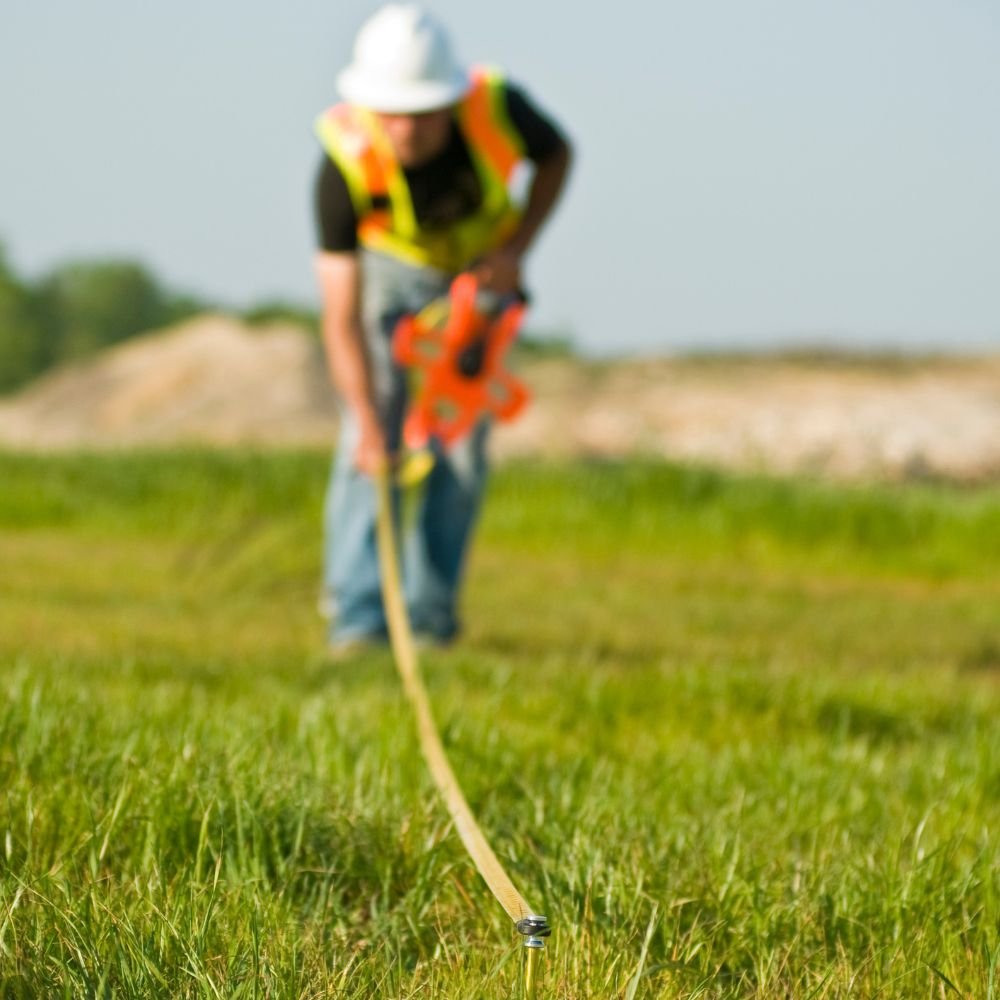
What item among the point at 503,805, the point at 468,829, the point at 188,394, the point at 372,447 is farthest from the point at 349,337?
the point at 188,394

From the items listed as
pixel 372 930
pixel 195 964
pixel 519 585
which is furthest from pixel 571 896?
pixel 519 585

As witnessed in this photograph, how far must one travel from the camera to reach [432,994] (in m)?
1.60

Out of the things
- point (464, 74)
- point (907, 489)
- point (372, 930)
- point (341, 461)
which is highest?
point (464, 74)

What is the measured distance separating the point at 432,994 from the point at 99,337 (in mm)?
18413

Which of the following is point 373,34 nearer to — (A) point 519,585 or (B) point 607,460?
(A) point 519,585

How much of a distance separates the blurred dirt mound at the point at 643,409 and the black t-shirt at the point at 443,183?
4872 millimetres

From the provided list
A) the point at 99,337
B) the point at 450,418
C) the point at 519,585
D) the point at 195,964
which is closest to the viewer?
the point at 195,964

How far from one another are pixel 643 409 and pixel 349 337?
6396 millimetres

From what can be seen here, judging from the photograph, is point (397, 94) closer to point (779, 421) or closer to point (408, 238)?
point (408, 238)

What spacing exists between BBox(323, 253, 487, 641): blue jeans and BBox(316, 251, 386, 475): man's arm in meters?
0.25

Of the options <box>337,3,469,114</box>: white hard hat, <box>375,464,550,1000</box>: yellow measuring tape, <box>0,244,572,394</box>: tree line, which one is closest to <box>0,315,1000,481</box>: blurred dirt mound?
<box>0,244,572,394</box>: tree line

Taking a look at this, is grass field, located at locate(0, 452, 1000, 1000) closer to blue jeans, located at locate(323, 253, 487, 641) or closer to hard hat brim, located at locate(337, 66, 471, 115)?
blue jeans, located at locate(323, 253, 487, 641)

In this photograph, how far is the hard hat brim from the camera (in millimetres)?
4445

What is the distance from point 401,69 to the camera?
14.6 feet
